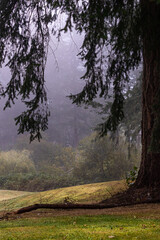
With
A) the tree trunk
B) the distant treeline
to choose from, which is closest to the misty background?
the distant treeline

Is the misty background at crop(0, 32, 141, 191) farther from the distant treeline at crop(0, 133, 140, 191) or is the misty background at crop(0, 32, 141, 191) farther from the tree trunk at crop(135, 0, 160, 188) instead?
the tree trunk at crop(135, 0, 160, 188)

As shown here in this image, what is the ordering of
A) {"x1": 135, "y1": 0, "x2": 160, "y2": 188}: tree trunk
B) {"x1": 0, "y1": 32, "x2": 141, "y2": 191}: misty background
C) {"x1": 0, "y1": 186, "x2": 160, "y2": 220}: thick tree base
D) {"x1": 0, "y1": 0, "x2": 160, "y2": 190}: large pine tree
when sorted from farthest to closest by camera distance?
{"x1": 0, "y1": 32, "x2": 141, "y2": 191}: misty background, {"x1": 135, "y1": 0, "x2": 160, "y2": 188}: tree trunk, {"x1": 0, "y1": 0, "x2": 160, "y2": 190}: large pine tree, {"x1": 0, "y1": 186, "x2": 160, "y2": 220}: thick tree base

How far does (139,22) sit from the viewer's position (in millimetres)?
4441

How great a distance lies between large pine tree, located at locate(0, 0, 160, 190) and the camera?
449 centimetres

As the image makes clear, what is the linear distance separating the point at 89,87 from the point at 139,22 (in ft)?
7.99

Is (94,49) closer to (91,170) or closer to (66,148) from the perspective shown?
(91,170)

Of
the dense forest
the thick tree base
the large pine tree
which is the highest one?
the large pine tree

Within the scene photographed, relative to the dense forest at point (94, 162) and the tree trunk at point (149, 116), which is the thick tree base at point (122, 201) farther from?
the dense forest at point (94, 162)

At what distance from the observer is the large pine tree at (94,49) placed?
449 cm

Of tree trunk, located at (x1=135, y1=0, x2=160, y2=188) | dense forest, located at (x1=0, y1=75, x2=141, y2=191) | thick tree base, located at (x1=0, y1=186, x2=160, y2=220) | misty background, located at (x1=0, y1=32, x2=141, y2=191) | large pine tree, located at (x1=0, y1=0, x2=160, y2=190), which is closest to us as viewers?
thick tree base, located at (x1=0, y1=186, x2=160, y2=220)

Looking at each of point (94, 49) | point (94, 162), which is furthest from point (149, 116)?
point (94, 162)

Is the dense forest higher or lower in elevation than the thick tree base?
higher

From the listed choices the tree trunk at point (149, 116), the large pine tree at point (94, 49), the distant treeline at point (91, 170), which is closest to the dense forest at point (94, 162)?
the distant treeline at point (91, 170)

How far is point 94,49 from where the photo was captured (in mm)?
6094
